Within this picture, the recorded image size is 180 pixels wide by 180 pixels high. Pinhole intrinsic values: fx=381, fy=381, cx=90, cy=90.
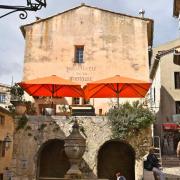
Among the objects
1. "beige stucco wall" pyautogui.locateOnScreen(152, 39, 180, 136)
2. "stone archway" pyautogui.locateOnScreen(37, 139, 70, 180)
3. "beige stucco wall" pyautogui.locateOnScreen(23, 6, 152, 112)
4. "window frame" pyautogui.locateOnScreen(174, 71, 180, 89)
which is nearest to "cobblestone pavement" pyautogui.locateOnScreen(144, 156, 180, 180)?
"stone archway" pyautogui.locateOnScreen(37, 139, 70, 180)

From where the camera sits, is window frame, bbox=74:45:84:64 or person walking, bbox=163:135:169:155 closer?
window frame, bbox=74:45:84:64

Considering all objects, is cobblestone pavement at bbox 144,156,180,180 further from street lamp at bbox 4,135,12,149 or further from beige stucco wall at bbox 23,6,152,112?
street lamp at bbox 4,135,12,149

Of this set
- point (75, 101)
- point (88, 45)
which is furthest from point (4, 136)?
point (88, 45)

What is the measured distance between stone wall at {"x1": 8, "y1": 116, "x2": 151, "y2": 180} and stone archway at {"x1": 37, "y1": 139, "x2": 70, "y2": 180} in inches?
38.6

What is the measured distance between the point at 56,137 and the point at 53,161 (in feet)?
6.32

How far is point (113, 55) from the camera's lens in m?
23.4

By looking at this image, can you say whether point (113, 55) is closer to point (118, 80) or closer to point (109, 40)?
point (109, 40)

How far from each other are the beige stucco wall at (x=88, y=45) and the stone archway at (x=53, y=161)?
4.30m

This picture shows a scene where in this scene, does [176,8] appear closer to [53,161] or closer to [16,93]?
[16,93]

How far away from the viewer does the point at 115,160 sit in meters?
19.5

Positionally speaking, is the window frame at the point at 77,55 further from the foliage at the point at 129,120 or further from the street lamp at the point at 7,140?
the foliage at the point at 129,120

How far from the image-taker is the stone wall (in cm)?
1773

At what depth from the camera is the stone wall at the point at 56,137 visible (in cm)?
1773

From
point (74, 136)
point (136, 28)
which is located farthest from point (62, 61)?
point (74, 136)
